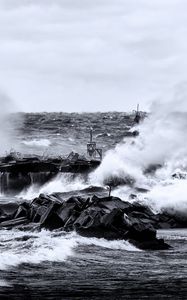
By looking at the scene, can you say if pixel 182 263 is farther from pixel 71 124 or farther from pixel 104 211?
pixel 71 124

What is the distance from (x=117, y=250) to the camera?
2277cm

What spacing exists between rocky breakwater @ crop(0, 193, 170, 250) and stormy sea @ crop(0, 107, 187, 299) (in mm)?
A: 496

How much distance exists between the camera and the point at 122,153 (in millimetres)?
48312

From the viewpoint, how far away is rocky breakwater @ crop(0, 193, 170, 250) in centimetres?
2450

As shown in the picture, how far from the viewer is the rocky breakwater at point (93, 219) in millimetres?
24500

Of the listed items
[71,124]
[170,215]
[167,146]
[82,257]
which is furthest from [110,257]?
[71,124]

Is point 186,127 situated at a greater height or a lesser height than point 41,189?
greater

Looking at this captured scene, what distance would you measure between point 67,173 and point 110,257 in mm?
25809

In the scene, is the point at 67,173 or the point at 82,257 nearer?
the point at 82,257

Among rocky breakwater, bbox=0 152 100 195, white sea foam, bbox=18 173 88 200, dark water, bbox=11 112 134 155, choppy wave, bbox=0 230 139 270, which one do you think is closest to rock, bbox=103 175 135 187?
white sea foam, bbox=18 173 88 200

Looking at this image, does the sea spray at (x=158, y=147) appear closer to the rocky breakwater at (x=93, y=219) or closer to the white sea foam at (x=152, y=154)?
the white sea foam at (x=152, y=154)

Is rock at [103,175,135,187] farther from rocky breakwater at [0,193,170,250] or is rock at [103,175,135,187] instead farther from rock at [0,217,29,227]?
rock at [0,217,29,227]

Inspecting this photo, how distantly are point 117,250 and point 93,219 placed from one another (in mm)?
2988

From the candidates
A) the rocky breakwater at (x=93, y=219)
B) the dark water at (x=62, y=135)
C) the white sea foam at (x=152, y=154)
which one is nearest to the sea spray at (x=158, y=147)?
the white sea foam at (x=152, y=154)
